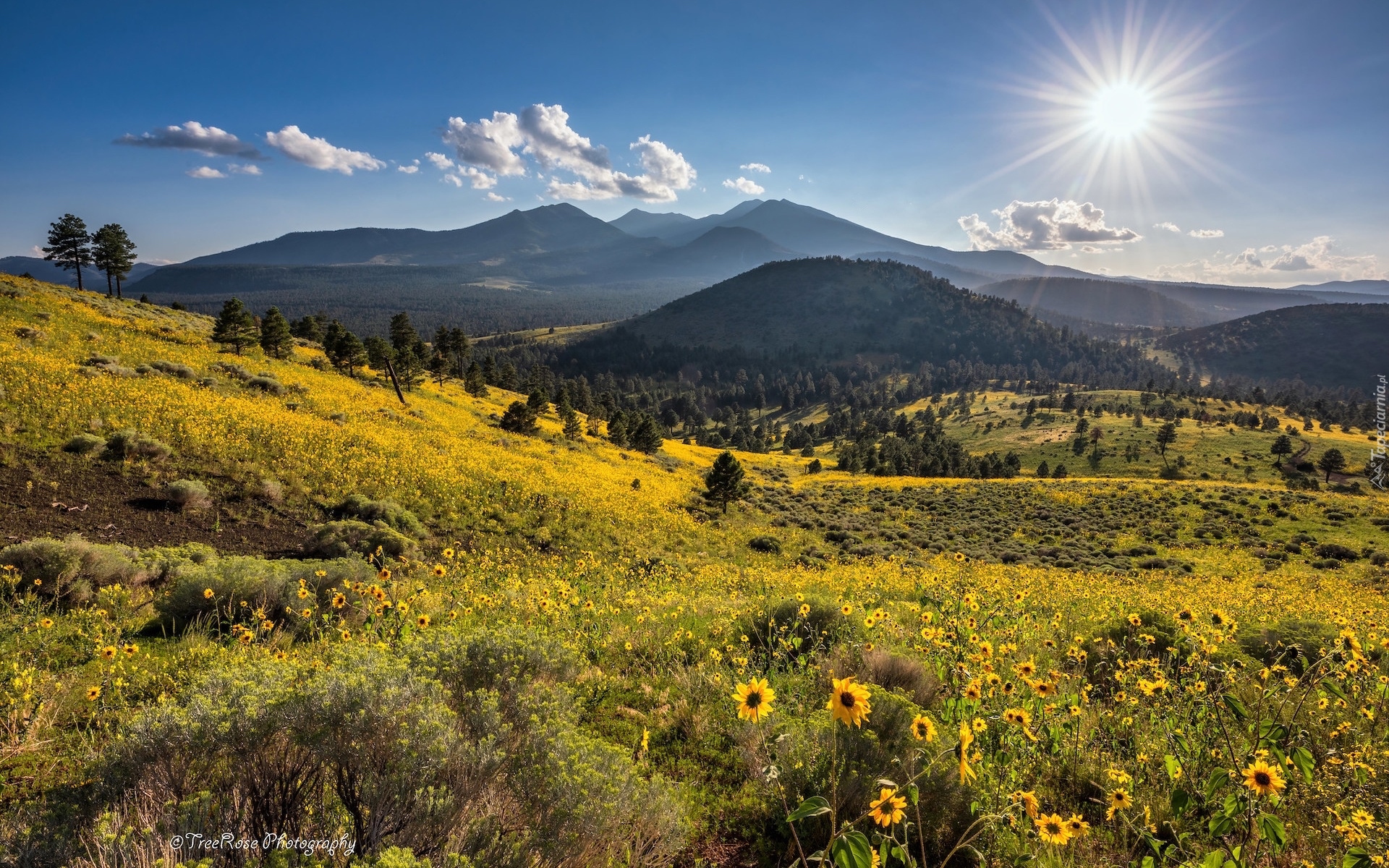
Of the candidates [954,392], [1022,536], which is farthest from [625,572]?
[954,392]

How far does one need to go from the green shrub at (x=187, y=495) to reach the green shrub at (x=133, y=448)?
198 centimetres

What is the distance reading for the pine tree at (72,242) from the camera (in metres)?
48.9

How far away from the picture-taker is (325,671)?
3457 mm

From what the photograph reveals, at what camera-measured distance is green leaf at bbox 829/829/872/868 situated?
178 centimetres

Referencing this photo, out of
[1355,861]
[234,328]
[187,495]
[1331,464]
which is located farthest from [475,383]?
[1331,464]

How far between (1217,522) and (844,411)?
116632 mm

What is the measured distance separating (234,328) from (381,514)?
29177 mm

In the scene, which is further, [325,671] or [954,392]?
[954,392]

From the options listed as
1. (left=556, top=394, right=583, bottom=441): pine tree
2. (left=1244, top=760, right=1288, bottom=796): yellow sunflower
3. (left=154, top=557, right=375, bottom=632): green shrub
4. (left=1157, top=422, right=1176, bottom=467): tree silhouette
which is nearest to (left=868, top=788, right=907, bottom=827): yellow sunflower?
(left=1244, top=760, right=1288, bottom=796): yellow sunflower

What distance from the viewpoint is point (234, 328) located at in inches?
1312

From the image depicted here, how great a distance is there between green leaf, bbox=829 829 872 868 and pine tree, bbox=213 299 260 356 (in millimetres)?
41280

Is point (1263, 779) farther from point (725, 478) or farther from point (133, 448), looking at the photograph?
point (725, 478)

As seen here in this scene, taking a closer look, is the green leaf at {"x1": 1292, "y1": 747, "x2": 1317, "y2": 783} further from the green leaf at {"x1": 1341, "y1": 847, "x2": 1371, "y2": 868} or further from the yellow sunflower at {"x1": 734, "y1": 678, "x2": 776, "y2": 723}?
the yellow sunflower at {"x1": 734, "y1": 678, "x2": 776, "y2": 723}

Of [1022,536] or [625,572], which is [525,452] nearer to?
[625,572]
